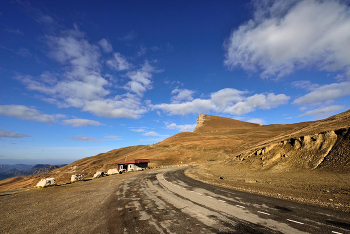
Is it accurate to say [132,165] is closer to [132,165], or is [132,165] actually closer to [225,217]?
[132,165]

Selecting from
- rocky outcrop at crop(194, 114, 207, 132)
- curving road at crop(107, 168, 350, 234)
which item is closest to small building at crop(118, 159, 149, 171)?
curving road at crop(107, 168, 350, 234)

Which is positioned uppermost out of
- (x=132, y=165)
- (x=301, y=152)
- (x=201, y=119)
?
(x=201, y=119)

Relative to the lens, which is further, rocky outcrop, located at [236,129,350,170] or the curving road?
rocky outcrop, located at [236,129,350,170]

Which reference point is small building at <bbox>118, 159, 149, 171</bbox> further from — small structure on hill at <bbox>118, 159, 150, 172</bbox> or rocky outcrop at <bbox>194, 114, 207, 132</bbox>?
rocky outcrop at <bbox>194, 114, 207, 132</bbox>

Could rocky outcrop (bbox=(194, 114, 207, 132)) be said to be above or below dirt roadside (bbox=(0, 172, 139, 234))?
above

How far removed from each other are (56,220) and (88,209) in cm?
194

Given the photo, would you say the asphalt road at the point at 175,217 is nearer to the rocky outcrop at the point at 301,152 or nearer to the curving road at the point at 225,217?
the curving road at the point at 225,217

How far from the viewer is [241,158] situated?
38688 mm

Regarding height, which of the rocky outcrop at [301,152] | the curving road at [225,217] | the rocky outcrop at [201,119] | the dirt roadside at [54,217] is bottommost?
the curving road at [225,217]

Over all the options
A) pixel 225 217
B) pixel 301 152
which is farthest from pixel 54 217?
pixel 301 152

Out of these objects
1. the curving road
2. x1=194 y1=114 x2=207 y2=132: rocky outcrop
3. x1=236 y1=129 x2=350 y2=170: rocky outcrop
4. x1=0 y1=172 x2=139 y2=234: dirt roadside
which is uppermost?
x1=194 y1=114 x2=207 y2=132: rocky outcrop

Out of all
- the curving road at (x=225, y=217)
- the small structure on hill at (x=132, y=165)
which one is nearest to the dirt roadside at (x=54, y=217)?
the curving road at (x=225, y=217)

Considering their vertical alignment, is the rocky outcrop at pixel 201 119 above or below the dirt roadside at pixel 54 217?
above

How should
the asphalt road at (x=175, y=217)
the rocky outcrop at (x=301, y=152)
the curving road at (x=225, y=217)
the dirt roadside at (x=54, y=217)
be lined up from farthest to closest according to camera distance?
the rocky outcrop at (x=301, y=152) < the dirt roadside at (x=54, y=217) < the asphalt road at (x=175, y=217) < the curving road at (x=225, y=217)
